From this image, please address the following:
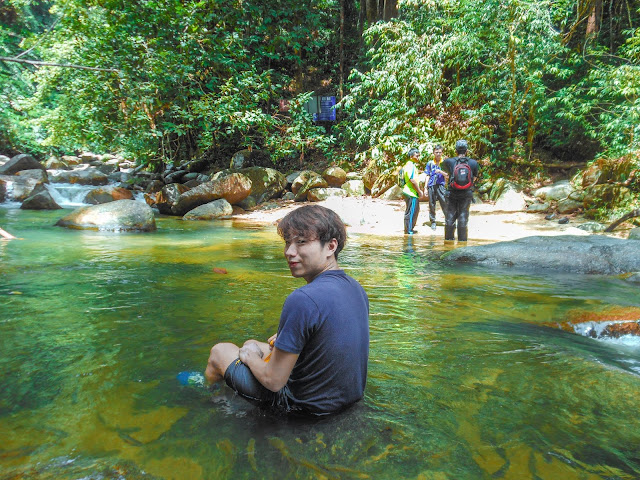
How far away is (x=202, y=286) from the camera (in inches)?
213

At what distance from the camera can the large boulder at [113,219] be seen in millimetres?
10734

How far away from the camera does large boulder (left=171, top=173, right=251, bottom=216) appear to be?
49.7 feet

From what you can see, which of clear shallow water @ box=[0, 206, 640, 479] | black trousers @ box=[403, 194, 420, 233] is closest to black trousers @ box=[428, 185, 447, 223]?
black trousers @ box=[403, 194, 420, 233]

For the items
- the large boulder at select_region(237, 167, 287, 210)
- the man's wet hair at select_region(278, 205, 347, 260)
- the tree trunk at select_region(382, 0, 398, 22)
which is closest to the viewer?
the man's wet hair at select_region(278, 205, 347, 260)

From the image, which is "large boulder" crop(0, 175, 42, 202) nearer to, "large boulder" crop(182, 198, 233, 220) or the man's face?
"large boulder" crop(182, 198, 233, 220)

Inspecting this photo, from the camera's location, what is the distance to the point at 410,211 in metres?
10.5

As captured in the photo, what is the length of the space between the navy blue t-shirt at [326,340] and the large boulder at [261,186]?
46.3 ft

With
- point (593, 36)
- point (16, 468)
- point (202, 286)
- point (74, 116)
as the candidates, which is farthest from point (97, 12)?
point (16, 468)

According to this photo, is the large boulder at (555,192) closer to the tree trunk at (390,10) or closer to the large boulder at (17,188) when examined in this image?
the tree trunk at (390,10)

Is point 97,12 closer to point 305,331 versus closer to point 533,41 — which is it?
point 533,41

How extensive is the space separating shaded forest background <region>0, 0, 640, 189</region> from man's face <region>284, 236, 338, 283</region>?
346 inches

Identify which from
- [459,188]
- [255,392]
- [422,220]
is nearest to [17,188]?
[422,220]

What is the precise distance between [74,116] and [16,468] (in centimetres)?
1793

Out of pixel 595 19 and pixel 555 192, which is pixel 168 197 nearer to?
pixel 555 192
